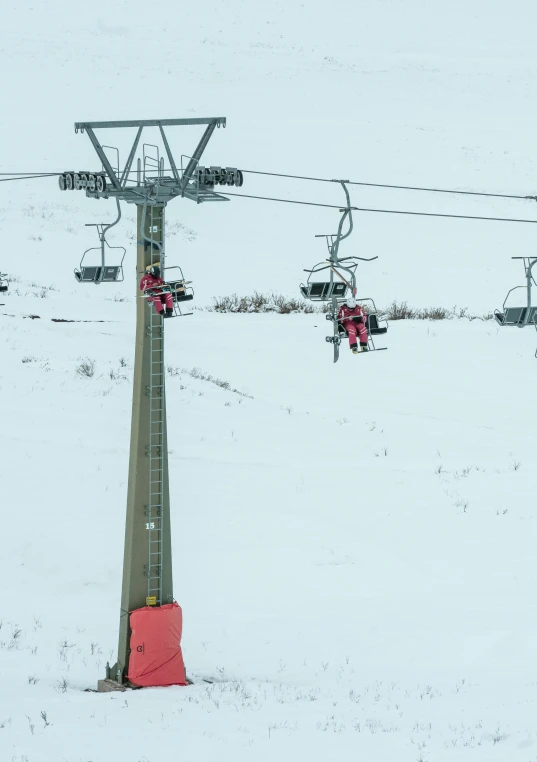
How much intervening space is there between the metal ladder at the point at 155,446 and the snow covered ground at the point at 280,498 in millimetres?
1505

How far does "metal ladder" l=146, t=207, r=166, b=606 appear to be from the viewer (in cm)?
1377

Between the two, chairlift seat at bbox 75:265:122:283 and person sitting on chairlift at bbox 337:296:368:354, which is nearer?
person sitting on chairlift at bbox 337:296:368:354

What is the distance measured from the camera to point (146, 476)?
13953mm

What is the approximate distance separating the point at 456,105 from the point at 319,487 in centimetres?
6679

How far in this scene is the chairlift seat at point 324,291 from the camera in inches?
605

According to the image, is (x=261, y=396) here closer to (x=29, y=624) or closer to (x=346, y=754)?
(x=29, y=624)

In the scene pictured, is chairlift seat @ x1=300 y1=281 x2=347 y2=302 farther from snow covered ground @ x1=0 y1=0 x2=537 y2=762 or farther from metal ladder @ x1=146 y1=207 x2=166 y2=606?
snow covered ground @ x1=0 y1=0 x2=537 y2=762

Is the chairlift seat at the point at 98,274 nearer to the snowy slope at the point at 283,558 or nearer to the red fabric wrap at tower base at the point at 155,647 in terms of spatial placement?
the snowy slope at the point at 283,558

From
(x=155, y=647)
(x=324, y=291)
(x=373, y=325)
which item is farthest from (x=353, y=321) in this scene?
(x=155, y=647)

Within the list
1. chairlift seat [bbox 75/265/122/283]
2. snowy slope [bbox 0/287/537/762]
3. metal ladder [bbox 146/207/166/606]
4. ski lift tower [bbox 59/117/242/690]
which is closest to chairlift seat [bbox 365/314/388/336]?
ski lift tower [bbox 59/117/242/690]

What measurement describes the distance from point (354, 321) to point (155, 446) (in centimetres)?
324

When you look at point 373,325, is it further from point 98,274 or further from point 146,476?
point 98,274

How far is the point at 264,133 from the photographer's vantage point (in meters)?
70.2

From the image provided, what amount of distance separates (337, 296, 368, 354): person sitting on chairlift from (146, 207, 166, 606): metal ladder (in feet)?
8.36
